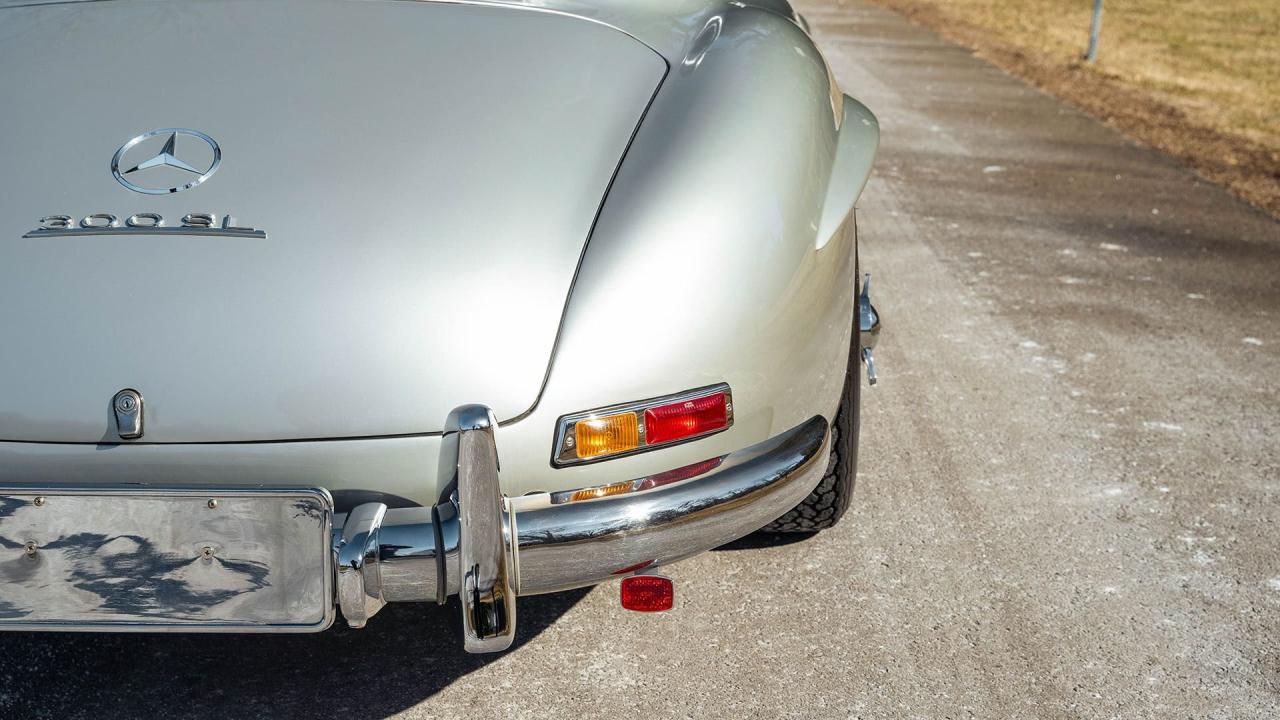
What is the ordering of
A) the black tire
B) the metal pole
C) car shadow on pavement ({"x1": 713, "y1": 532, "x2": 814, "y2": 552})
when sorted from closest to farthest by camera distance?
1. the black tire
2. car shadow on pavement ({"x1": 713, "y1": 532, "x2": 814, "y2": 552})
3. the metal pole

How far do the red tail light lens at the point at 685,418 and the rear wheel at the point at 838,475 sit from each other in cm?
59

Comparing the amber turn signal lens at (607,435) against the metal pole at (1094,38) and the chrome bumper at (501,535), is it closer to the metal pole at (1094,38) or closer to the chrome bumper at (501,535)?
the chrome bumper at (501,535)

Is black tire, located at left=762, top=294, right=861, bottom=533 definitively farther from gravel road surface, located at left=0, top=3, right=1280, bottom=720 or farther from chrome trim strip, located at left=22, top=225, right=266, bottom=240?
chrome trim strip, located at left=22, top=225, right=266, bottom=240

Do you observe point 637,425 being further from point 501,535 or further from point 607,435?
point 501,535

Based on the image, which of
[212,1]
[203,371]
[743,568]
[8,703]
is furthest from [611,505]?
[212,1]

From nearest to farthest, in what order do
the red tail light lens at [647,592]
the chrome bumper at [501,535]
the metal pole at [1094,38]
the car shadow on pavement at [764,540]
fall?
the chrome bumper at [501,535] → the red tail light lens at [647,592] → the car shadow on pavement at [764,540] → the metal pole at [1094,38]

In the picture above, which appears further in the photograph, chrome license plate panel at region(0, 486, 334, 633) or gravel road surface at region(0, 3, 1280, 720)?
gravel road surface at region(0, 3, 1280, 720)

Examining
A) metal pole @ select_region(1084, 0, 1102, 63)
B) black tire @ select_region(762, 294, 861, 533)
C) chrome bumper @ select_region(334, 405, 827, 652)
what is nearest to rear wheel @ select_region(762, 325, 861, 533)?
black tire @ select_region(762, 294, 861, 533)

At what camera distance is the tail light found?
1806 mm

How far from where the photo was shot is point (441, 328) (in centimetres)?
181

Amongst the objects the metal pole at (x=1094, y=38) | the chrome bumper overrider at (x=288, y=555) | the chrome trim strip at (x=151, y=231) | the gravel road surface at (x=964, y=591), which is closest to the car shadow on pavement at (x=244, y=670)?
the gravel road surface at (x=964, y=591)

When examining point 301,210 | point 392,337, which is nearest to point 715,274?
point 392,337

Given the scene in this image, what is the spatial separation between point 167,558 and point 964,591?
1.59 metres

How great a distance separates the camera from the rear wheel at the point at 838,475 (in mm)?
2494
